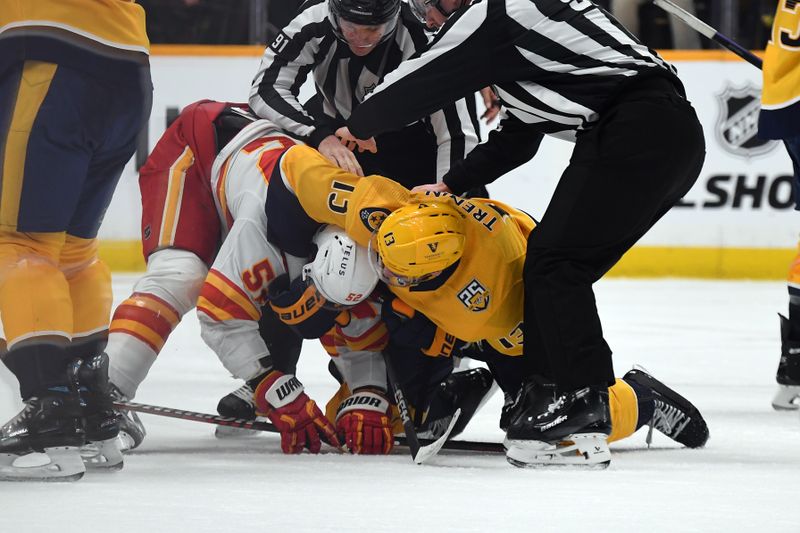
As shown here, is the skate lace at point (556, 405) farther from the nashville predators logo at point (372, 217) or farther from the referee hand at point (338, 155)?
the referee hand at point (338, 155)

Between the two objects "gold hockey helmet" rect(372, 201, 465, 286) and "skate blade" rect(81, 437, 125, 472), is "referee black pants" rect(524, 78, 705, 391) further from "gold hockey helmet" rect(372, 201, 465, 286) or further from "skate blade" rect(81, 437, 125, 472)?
"skate blade" rect(81, 437, 125, 472)

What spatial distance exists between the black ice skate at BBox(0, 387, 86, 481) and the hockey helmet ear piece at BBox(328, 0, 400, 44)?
3.18ft

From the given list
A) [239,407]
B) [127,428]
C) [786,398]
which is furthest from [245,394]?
[786,398]

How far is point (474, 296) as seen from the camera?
2285 millimetres

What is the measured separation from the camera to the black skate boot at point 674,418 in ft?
8.25

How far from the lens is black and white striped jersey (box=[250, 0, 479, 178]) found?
273 centimetres

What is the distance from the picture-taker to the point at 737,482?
2080 millimetres

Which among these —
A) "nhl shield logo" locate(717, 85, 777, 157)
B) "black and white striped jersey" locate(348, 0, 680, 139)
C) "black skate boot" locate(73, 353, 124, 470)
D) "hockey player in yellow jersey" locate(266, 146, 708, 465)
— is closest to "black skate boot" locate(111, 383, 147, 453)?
"black skate boot" locate(73, 353, 124, 470)

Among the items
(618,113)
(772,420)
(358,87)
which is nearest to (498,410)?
(772,420)

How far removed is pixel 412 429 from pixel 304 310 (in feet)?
0.96

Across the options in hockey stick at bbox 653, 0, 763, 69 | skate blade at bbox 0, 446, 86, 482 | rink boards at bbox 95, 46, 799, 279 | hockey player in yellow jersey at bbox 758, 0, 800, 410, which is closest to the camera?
skate blade at bbox 0, 446, 86, 482

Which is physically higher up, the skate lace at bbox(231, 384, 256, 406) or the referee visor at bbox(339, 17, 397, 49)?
the referee visor at bbox(339, 17, 397, 49)

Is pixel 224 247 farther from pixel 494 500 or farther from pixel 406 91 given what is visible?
pixel 494 500

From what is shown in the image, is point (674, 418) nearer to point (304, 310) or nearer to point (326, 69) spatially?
point (304, 310)
